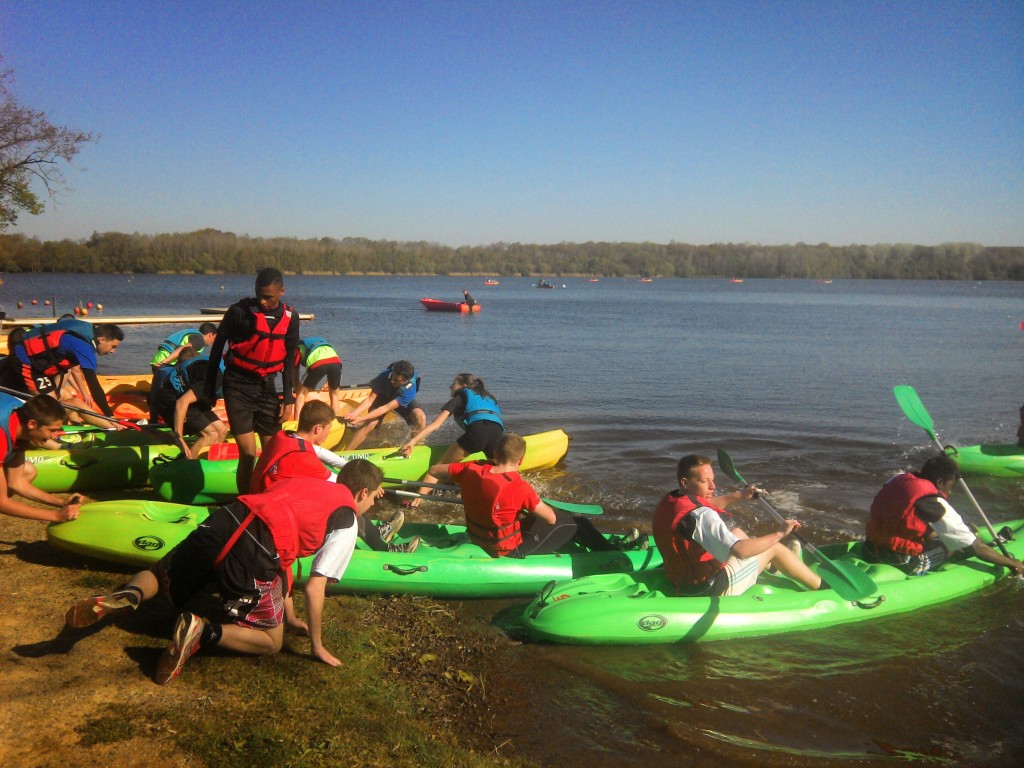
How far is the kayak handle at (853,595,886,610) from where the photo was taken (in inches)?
219

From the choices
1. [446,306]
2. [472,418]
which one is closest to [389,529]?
[472,418]

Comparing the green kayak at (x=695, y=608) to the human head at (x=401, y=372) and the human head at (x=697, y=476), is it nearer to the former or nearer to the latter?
the human head at (x=697, y=476)

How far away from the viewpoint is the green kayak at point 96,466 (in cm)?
746

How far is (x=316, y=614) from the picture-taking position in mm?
4031

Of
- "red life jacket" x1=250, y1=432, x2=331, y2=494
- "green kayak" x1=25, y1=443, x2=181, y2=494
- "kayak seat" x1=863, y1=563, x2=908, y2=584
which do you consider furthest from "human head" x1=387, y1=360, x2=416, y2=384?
"kayak seat" x1=863, y1=563, x2=908, y2=584

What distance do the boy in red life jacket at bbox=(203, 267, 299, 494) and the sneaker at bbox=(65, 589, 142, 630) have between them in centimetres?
221

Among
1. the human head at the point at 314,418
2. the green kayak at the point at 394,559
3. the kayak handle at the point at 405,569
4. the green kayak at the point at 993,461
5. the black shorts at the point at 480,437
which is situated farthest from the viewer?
the green kayak at the point at 993,461

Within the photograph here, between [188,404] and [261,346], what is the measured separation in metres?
2.49

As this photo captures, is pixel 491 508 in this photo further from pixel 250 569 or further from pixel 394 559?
pixel 250 569

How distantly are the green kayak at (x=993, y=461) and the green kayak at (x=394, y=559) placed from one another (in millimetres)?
6542

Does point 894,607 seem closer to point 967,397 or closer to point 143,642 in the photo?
point 143,642

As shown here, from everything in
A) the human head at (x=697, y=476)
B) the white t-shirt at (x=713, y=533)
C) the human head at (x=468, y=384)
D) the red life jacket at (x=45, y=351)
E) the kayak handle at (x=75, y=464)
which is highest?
the red life jacket at (x=45, y=351)

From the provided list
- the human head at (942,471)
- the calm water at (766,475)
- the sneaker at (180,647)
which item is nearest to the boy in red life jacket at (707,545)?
the calm water at (766,475)

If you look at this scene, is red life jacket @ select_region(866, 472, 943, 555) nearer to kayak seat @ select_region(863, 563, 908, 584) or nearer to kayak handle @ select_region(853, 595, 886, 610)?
kayak seat @ select_region(863, 563, 908, 584)
